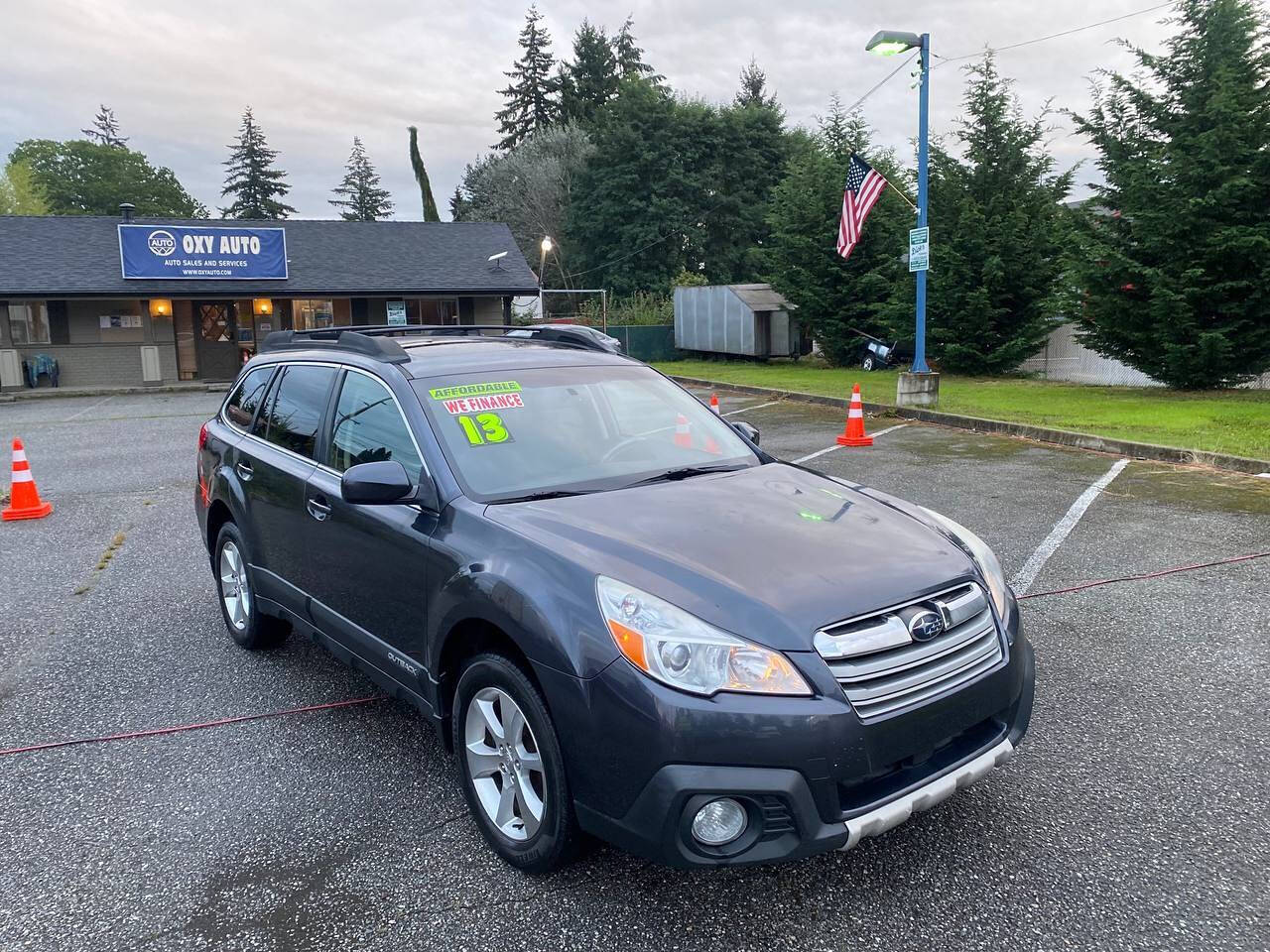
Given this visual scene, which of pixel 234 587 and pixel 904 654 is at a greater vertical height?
pixel 904 654

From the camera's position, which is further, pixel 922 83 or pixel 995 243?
pixel 995 243

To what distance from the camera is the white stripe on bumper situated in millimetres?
2504

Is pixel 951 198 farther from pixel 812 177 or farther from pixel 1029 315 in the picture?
pixel 812 177

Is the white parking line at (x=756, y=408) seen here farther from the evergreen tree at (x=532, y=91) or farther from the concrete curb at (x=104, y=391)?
the evergreen tree at (x=532, y=91)

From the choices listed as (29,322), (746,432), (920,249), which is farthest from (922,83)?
(29,322)

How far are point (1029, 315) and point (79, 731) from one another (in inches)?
765

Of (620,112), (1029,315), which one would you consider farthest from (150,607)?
(620,112)

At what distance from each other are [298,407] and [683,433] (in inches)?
77.4

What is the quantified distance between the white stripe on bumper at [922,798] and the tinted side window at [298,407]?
297 cm

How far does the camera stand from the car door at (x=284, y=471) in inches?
168

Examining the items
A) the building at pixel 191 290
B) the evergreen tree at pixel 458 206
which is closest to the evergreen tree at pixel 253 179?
the evergreen tree at pixel 458 206

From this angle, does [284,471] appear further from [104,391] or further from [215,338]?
[215,338]

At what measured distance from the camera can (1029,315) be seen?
63.8 ft

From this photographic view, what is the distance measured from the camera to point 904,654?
8.70 feet
